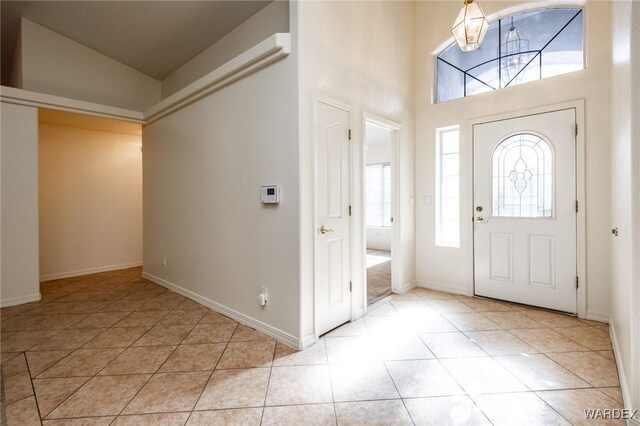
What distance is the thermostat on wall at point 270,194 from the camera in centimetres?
242

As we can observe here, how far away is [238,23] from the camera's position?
11.7 feet

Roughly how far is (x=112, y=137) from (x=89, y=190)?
41.5 inches

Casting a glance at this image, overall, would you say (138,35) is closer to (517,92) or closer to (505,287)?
(517,92)

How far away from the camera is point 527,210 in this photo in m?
3.16

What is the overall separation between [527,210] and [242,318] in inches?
132

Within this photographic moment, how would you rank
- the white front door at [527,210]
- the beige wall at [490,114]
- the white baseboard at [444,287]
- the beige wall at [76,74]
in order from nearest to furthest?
the beige wall at [490,114] → the white front door at [527,210] → the white baseboard at [444,287] → the beige wall at [76,74]

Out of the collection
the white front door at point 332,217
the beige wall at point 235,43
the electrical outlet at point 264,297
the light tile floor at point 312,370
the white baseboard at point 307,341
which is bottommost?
the light tile floor at point 312,370

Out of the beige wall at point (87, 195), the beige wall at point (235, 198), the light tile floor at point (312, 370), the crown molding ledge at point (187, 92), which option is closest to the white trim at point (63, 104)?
the crown molding ledge at point (187, 92)

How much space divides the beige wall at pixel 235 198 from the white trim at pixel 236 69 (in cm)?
6

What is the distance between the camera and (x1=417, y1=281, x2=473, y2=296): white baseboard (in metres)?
3.59

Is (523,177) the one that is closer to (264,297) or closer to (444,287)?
(444,287)

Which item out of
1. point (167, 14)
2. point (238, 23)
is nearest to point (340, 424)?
point (238, 23)

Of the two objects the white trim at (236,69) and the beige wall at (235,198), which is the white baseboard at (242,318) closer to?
the beige wall at (235,198)

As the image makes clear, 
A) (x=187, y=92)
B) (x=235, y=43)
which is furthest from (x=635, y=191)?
(x=235, y=43)
